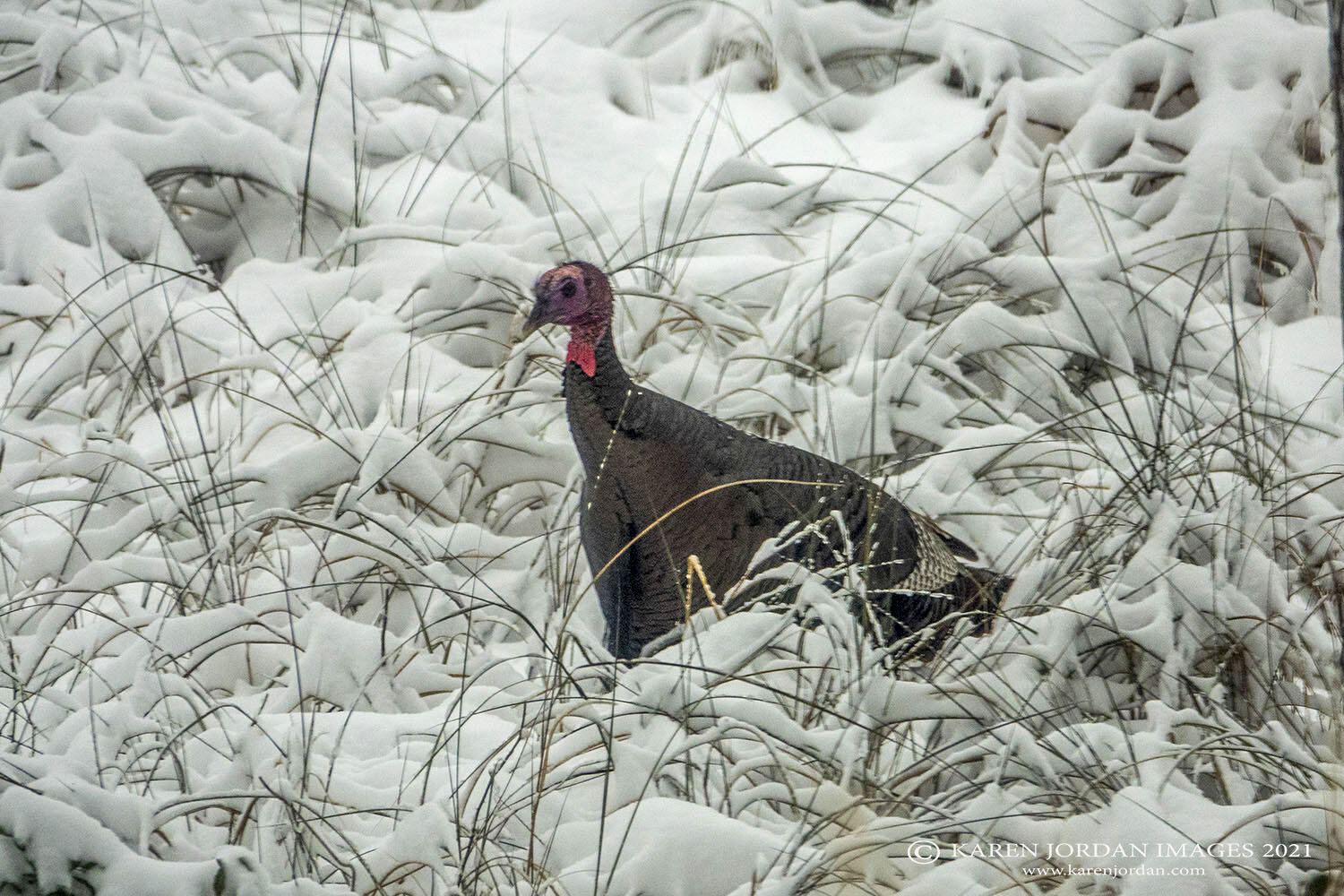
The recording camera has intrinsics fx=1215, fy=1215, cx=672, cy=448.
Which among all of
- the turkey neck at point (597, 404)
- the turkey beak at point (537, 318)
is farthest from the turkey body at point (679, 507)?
the turkey beak at point (537, 318)

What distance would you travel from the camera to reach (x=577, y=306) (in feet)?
7.17

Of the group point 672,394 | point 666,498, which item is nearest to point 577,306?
point 666,498

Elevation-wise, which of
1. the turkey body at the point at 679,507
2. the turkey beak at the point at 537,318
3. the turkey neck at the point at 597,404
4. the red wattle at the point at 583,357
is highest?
the turkey beak at the point at 537,318

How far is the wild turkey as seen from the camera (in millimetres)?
2164

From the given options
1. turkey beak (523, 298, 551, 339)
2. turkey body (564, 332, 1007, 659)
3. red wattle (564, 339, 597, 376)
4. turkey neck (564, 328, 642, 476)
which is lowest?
turkey body (564, 332, 1007, 659)

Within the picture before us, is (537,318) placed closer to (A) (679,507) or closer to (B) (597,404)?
(B) (597,404)

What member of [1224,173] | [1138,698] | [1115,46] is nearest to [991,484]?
[1138,698]

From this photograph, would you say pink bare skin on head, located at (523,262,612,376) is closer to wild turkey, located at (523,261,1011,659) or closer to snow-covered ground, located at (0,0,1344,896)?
wild turkey, located at (523,261,1011,659)

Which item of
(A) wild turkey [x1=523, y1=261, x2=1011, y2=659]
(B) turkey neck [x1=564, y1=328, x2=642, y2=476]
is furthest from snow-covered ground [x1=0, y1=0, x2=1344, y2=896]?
(B) turkey neck [x1=564, y1=328, x2=642, y2=476]

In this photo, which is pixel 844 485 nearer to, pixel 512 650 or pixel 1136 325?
pixel 512 650

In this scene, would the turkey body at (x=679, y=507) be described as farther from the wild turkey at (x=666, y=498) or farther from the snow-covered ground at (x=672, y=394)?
the snow-covered ground at (x=672, y=394)

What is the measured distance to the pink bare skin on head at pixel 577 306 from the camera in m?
2.18

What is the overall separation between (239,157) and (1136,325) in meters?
2.50

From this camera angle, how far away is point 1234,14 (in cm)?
366
